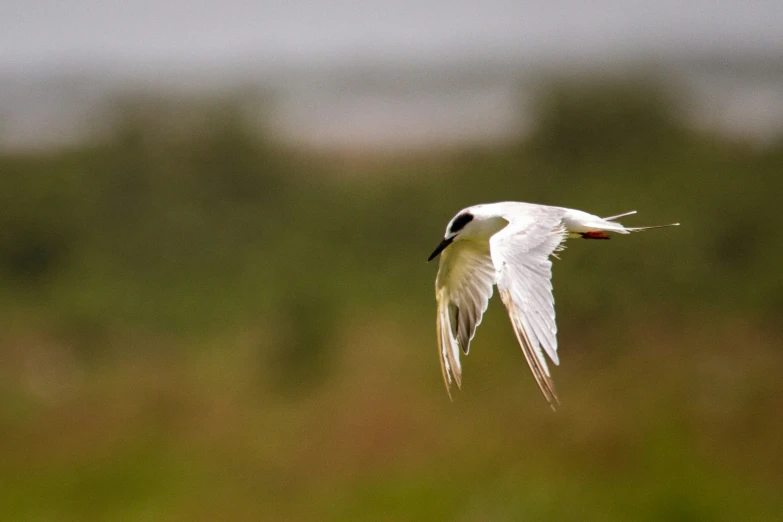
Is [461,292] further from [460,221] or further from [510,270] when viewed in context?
[510,270]

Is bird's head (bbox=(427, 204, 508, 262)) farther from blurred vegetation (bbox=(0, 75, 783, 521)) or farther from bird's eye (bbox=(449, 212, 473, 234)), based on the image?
blurred vegetation (bbox=(0, 75, 783, 521))

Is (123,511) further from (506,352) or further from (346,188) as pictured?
(346,188)

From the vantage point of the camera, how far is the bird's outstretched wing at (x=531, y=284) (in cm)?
417

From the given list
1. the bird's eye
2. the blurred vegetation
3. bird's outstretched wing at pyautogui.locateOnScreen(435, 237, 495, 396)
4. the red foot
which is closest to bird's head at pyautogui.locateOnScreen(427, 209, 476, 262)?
the bird's eye

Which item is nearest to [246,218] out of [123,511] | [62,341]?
[62,341]

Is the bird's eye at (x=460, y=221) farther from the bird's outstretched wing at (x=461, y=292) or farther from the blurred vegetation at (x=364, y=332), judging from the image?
the blurred vegetation at (x=364, y=332)

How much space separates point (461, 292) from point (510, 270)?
1.49m

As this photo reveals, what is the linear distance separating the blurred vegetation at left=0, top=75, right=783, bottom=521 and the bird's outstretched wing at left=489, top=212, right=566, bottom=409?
933 centimetres

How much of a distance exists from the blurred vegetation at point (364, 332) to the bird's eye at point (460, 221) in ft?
28.4

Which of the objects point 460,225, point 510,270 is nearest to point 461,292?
point 460,225

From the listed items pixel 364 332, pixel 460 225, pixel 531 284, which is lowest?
pixel 364 332

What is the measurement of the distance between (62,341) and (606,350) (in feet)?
31.0

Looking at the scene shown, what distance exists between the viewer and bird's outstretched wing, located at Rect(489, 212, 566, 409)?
4.17 m

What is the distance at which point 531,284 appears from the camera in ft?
14.7
